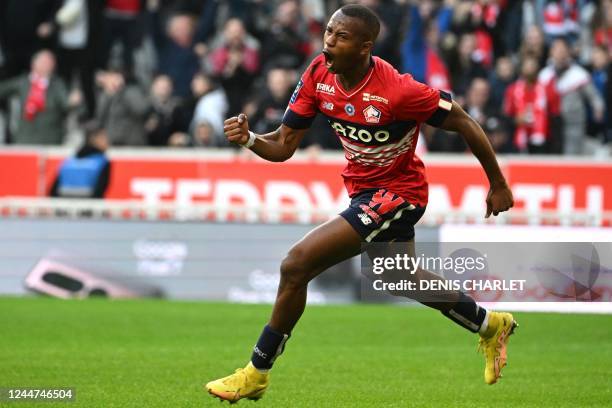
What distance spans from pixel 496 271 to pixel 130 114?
10724 mm

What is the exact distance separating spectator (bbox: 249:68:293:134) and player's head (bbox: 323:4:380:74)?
35.6 ft

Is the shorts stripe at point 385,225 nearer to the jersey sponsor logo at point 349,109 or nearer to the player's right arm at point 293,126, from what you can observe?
the jersey sponsor logo at point 349,109

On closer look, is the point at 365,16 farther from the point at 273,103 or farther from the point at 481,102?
the point at 481,102

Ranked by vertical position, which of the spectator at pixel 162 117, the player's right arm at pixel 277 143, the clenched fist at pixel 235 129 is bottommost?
the spectator at pixel 162 117

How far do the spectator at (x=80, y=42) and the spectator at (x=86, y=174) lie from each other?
2800mm

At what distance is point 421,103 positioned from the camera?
27.2 feet

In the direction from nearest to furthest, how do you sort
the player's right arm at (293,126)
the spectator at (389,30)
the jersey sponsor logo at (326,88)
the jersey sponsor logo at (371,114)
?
1. the jersey sponsor logo at (371,114)
2. the jersey sponsor logo at (326,88)
3. the player's right arm at (293,126)
4. the spectator at (389,30)

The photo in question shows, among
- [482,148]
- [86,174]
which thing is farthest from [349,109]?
[86,174]

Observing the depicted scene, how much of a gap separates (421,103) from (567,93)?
1270 centimetres

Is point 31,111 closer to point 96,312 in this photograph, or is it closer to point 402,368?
point 96,312

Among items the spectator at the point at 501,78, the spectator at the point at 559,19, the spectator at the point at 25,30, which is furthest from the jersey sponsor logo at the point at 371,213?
the spectator at the point at 559,19

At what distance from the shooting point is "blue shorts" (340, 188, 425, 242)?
27.5ft

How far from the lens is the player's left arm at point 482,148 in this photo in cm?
838

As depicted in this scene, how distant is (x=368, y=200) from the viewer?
8.48 m
